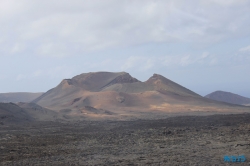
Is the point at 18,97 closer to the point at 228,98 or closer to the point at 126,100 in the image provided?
the point at 126,100

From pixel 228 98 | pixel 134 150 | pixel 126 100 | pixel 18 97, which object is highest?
pixel 18 97

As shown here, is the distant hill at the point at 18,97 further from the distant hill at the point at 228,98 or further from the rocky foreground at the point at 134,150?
the rocky foreground at the point at 134,150

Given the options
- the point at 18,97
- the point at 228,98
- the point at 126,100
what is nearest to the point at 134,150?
the point at 126,100

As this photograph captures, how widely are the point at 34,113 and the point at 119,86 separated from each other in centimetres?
3681

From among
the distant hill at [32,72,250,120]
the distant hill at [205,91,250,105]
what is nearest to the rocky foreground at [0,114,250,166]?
the distant hill at [32,72,250,120]

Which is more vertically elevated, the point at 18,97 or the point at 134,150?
the point at 18,97

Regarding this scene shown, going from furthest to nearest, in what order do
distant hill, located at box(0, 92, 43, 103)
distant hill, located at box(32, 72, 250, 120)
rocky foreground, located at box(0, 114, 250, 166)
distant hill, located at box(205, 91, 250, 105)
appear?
distant hill, located at box(0, 92, 43, 103) → distant hill, located at box(205, 91, 250, 105) → distant hill, located at box(32, 72, 250, 120) → rocky foreground, located at box(0, 114, 250, 166)

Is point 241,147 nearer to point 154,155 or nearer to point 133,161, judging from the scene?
point 154,155

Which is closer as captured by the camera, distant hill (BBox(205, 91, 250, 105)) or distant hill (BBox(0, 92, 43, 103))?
distant hill (BBox(205, 91, 250, 105))

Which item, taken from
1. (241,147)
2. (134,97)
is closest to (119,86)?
(134,97)

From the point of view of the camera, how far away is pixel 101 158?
50.8ft

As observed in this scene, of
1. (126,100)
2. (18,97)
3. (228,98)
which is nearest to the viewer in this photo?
(126,100)

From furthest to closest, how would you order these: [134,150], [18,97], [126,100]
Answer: [18,97] < [126,100] < [134,150]

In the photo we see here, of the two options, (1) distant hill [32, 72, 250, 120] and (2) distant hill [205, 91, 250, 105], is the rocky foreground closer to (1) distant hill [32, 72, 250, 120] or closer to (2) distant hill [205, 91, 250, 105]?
(1) distant hill [32, 72, 250, 120]
